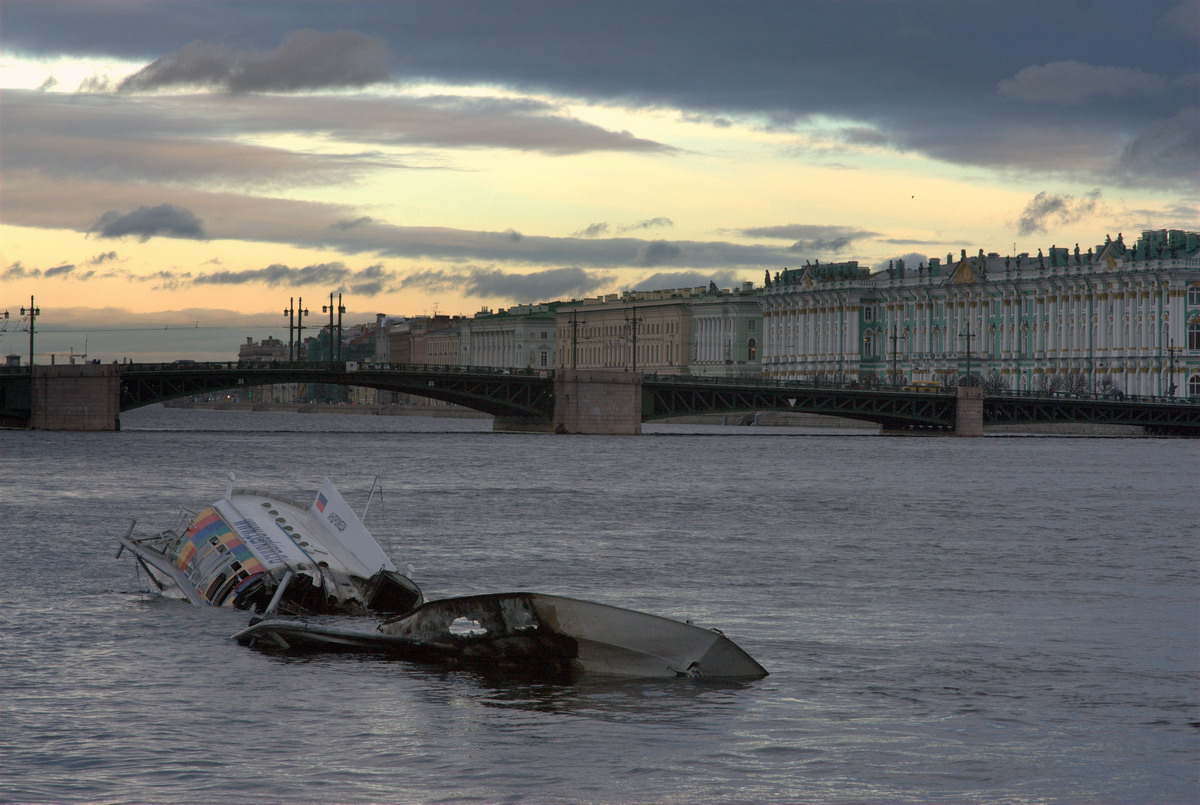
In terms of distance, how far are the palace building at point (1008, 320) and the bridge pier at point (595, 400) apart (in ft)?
103

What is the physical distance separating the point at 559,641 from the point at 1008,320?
10933 centimetres

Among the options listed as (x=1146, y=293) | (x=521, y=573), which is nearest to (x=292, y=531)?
(x=521, y=573)

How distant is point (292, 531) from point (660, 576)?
5.67 metres

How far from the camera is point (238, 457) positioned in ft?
209

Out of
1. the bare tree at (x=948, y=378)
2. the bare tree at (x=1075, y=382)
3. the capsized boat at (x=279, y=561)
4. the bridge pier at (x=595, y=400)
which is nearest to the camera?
the capsized boat at (x=279, y=561)

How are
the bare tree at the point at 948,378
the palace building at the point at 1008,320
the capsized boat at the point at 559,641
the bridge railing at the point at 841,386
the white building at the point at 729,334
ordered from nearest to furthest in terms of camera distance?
the capsized boat at the point at 559,641
the bridge railing at the point at 841,386
the palace building at the point at 1008,320
the bare tree at the point at 948,378
the white building at the point at 729,334

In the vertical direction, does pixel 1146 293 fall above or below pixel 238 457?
above

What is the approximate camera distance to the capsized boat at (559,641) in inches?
614

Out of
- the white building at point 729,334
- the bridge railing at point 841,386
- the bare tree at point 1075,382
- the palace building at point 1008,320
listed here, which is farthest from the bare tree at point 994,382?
the white building at point 729,334

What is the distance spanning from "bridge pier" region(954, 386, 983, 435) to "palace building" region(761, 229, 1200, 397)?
51.7ft

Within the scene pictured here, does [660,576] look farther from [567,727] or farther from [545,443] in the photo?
[545,443]

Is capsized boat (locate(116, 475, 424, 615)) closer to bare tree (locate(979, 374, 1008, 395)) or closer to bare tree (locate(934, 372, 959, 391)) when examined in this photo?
bare tree (locate(979, 374, 1008, 395))

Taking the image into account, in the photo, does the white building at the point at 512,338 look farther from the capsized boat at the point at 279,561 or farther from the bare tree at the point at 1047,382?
the capsized boat at the point at 279,561

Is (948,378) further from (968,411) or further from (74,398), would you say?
(74,398)
